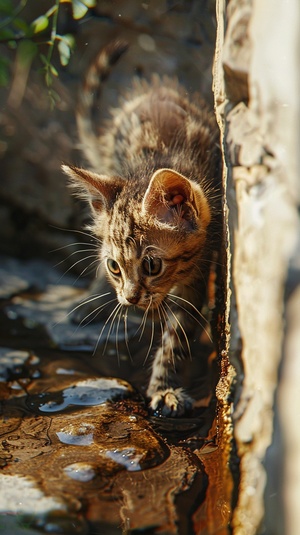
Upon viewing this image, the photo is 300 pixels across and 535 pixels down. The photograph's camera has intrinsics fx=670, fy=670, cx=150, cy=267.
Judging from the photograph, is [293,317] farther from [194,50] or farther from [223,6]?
[194,50]

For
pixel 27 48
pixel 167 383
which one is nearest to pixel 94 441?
pixel 167 383

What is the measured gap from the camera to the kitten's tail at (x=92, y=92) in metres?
3.42

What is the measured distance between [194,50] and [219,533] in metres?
2.58

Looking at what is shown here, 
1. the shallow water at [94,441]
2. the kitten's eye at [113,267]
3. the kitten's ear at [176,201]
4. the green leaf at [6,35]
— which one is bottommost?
the shallow water at [94,441]

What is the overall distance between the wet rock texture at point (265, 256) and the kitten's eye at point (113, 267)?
710 mm

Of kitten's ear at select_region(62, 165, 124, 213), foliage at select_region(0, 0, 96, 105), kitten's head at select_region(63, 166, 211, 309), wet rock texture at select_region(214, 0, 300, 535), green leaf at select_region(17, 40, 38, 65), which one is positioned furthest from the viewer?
green leaf at select_region(17, 40, 38, 65)

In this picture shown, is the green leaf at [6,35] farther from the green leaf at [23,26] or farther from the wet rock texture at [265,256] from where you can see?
the wet rock texture at [265,256]

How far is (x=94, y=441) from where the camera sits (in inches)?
86.4

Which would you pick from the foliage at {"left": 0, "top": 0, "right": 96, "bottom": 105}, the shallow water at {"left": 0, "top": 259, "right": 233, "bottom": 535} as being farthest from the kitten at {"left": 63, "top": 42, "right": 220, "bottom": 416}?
the foliage at {"left": 0, "top": 0, "right": 96, "bottom": 105}

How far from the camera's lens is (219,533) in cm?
173

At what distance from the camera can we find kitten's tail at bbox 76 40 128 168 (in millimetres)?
3416

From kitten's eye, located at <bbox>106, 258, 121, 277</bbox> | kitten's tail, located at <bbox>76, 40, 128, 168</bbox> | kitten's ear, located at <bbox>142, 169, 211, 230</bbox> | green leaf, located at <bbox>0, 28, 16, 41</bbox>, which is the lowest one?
kitten's eye, located at <bbox>106, 258, 121, 277</bbox>

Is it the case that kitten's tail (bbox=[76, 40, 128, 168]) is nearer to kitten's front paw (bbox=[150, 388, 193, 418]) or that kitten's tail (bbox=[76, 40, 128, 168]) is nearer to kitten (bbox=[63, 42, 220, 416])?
kitten (bbox=[63, 42, 220, 416])

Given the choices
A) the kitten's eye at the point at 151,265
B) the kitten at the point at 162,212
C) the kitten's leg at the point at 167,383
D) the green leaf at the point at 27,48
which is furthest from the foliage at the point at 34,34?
the kitten's leg at the point at 167,383
